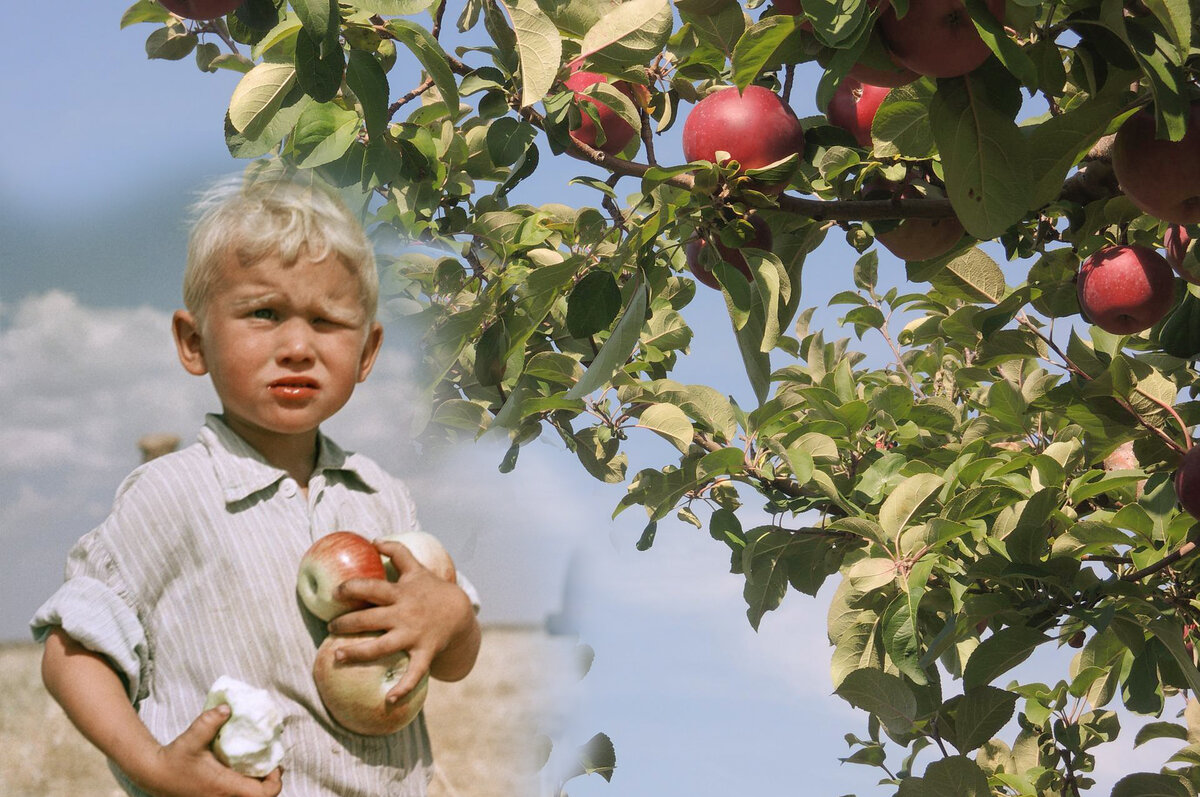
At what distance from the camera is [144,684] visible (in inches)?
24.9

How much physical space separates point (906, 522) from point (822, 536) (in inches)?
15.4

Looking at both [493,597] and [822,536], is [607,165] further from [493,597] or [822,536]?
[822,536]

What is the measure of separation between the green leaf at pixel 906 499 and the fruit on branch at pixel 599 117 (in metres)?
0.78

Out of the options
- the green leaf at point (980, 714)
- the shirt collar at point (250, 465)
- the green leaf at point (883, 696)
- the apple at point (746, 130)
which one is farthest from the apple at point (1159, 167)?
the shirt collar at point (250, 465)

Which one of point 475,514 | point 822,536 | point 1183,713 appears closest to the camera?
point 475,514

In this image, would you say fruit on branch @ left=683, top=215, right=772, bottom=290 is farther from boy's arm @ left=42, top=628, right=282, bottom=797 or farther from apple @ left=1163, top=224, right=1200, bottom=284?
boy's arm @ left=42, top=628, right=282, bottom=797

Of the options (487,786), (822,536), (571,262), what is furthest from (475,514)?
(822,536)

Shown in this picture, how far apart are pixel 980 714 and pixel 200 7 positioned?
1921 mm

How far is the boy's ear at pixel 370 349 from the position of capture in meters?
0.70

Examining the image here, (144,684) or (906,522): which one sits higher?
(906,522)

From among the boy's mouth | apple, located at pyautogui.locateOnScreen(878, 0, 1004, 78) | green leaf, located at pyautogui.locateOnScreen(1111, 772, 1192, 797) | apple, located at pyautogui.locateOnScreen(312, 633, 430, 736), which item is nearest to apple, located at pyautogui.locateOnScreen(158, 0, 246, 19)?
apple, located at pyautogui.locateOnScreen(878, 0, 1004, 78)

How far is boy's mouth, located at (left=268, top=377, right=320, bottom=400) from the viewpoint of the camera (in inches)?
25.9

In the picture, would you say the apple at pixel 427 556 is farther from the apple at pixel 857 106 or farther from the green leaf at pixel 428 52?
the apple at pixel 857 106

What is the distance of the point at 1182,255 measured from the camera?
2.10 meters
